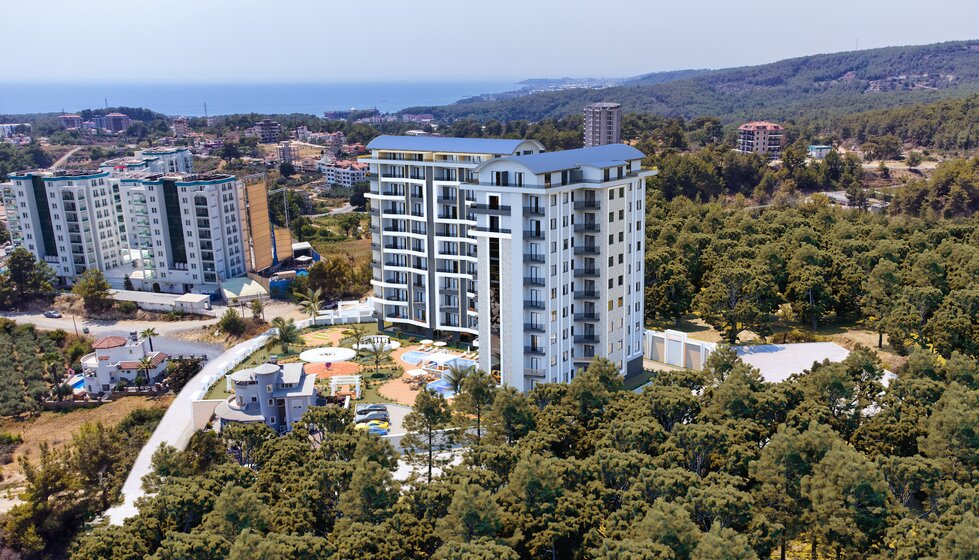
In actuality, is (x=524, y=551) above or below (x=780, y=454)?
below

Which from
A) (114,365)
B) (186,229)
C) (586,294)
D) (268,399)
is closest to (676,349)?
(586,294)

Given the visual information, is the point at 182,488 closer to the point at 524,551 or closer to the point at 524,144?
the point at 524,551

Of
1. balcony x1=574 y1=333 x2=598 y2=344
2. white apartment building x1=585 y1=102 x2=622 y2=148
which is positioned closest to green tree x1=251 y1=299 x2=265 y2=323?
balcony x1=574 y1=333 x2=598 y2=344

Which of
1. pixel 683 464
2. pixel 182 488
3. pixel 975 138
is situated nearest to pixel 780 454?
pixel 683 464

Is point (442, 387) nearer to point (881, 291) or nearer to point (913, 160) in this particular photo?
point (881, 291)

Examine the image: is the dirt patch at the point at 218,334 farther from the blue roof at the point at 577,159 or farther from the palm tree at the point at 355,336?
the blue roof at the point at 577,159

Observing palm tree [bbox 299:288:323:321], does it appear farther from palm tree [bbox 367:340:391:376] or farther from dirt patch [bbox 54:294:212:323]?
dirt patch [bbox 54:294:212:323]

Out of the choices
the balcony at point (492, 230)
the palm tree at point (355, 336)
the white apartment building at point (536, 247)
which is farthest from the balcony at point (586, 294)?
the palm tree at point (355, 336)
